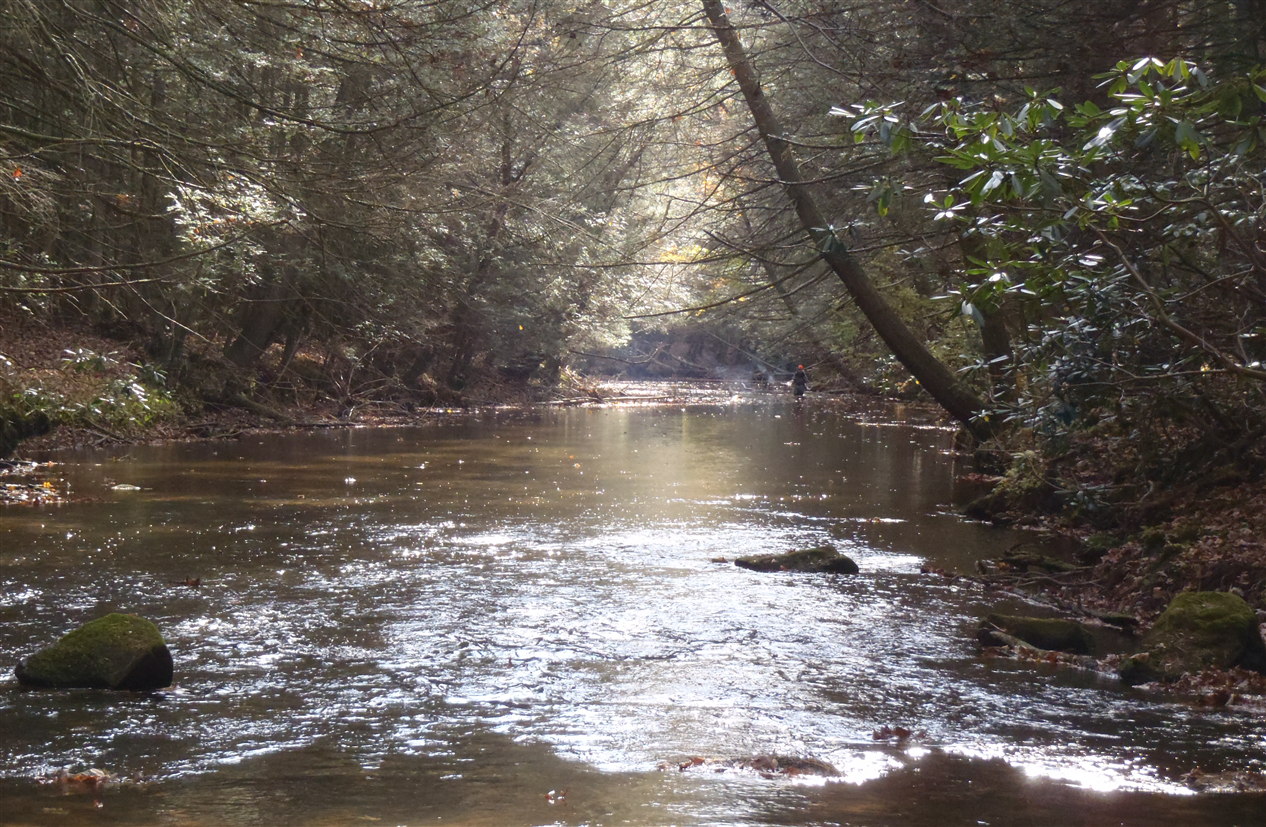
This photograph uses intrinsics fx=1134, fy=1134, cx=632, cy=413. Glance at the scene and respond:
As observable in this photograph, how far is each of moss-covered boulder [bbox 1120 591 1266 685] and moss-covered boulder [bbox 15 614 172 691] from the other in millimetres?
5352

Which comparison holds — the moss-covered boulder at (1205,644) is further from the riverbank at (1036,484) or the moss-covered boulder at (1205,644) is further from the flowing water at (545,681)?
the riverbank at (1036,484)

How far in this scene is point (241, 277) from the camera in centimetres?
1797

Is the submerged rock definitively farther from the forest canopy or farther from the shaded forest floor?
the shaded forest floor

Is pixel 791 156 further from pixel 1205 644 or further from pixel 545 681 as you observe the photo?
A: pixel 545 681

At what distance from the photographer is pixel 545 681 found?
20.7ft

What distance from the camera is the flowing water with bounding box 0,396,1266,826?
4590mm

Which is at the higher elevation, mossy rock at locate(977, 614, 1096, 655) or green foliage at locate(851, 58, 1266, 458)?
green foliage at locate(851, 58, 1266, 458)

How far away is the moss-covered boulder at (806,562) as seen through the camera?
9.44 metres

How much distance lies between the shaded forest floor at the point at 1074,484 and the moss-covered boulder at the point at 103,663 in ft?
20.4

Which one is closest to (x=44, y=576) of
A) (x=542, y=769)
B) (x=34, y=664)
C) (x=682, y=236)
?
(x=34, y=664)

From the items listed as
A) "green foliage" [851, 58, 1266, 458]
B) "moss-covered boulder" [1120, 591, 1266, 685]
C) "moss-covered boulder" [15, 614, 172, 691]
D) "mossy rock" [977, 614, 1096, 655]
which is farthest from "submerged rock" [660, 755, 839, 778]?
"green foliage" [851, 58, 1266, 458]

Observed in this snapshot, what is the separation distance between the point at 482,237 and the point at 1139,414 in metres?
18.9

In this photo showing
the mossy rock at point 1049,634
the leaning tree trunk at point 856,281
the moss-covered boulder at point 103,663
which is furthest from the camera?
the leaning tree trunk at point 856,281

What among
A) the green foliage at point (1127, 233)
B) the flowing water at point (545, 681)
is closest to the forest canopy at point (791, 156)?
the green foliage at point (1127, 233)
